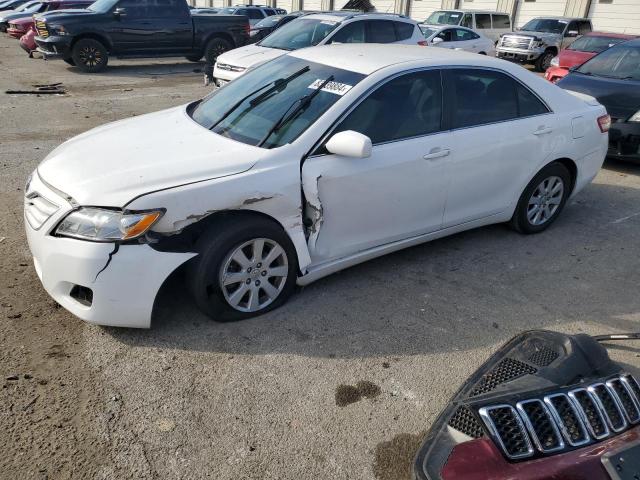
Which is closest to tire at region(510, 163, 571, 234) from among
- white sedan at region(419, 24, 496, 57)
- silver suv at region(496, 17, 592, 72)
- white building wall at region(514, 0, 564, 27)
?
white sedan at region(419, 24, 496, 57)

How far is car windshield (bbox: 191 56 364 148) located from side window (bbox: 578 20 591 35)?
19.5 m

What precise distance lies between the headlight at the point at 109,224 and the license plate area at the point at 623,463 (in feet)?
7.74

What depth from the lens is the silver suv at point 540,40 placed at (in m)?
18.3

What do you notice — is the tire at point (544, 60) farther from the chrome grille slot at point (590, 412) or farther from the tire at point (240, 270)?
the chrome grille slot at point (590, 412)

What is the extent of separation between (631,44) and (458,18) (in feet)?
40.1

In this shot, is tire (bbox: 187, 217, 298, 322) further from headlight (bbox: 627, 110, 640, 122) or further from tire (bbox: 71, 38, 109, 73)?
tire (bbox: 71, 38, 109, 73)

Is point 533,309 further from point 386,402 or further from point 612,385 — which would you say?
point 612,385

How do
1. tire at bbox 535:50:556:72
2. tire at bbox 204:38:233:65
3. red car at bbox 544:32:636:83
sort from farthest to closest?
tire at bbox 535:50:556:72 < tire at bbox 204:38:233:65 < red car at bbox 544:32:636:83

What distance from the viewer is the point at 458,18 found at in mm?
19453

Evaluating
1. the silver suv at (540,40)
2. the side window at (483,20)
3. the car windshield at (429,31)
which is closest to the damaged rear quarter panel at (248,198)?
the car windshield at (429,31)

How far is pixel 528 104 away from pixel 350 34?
6693 mm

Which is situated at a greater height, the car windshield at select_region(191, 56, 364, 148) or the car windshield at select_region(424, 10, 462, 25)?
the car windshield at select_region(191, 56, 364, 148)

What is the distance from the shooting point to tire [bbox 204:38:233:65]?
1591cm

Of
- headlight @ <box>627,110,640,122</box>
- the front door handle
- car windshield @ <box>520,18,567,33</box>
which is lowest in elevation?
car windshield @ <box>520,18,567,33</box>
